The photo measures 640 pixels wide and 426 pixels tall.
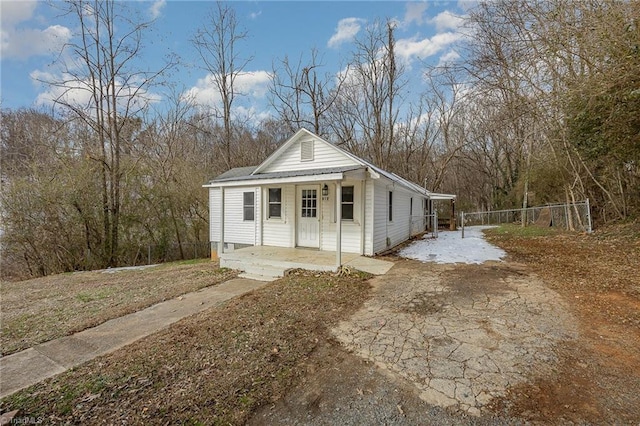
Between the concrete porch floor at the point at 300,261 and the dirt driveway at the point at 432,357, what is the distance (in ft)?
6.00

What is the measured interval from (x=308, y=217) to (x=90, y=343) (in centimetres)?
618

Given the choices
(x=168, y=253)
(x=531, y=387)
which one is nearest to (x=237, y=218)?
(x=168, y=253)

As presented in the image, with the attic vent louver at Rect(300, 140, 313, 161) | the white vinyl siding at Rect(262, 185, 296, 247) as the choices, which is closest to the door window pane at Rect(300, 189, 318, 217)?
the white vinyl siding at Rect(262, 185, 296, 247)

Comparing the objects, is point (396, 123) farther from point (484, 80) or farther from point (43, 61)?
point (43, 61)

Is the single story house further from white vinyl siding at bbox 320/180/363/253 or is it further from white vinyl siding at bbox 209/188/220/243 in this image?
white vinyl siding at bbox 209/188/220/243

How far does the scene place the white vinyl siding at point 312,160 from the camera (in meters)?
8.70

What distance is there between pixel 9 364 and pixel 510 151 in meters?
28.6

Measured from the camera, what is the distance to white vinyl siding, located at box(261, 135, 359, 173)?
28.6 ft

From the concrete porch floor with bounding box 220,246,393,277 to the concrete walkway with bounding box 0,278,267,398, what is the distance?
1754 millimetres

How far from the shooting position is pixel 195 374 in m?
2.72

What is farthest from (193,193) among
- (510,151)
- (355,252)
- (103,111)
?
(510,151)

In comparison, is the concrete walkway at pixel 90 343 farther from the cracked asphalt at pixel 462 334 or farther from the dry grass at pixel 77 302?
the cracked asphalt at pixel 462 334

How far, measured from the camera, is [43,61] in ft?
35.6

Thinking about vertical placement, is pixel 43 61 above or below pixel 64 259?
above
